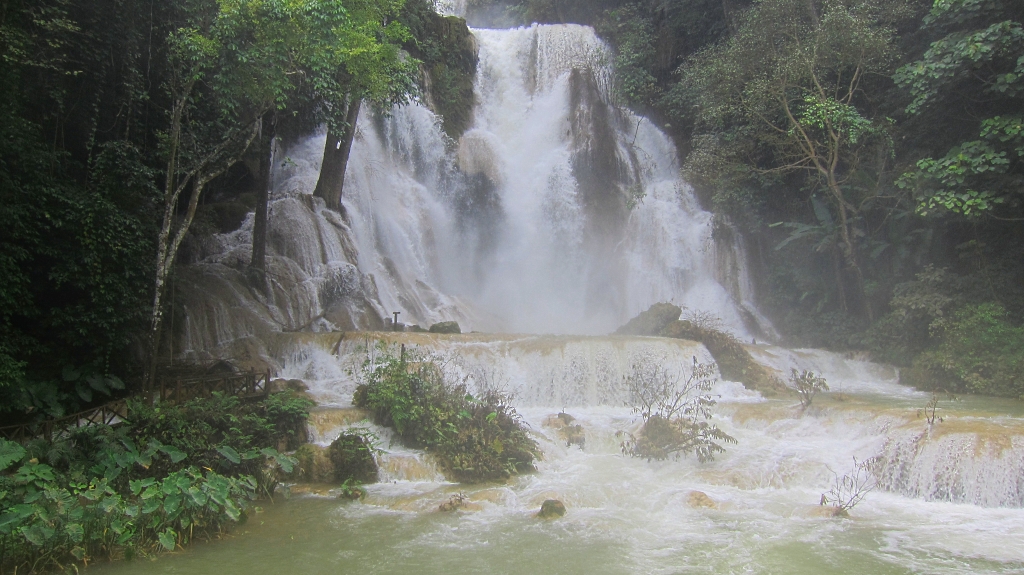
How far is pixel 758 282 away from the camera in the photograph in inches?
784

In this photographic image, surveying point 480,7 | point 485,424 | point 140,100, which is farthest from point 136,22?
point 480,7

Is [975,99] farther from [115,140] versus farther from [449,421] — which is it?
[115,140]

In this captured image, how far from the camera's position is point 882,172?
52.6 feet

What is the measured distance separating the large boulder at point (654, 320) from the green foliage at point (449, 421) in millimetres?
6106

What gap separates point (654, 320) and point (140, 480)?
1157cm

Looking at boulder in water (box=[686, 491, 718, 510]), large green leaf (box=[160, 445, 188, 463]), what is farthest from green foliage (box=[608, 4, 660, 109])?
large green leaf (box=[160, 445, 188, 463])

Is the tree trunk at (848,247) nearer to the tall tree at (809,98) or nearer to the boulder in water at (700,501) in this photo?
the tall tree at (809,98)

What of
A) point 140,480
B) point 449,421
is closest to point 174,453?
point 140,480

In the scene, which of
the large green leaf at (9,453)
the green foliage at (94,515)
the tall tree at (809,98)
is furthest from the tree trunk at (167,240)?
the tall tree at (809,98)

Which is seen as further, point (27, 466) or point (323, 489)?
point (323, 489)

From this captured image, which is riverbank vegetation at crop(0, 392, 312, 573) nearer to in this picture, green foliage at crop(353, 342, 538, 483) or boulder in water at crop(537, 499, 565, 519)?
green foliage at crop(353, 342, 538, 483)

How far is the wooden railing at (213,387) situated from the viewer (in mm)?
9352

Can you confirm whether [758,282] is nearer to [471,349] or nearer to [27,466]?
[471,349]

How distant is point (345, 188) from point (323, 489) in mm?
10896
